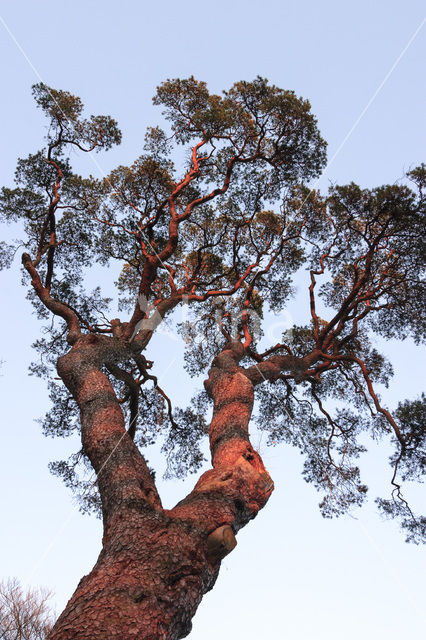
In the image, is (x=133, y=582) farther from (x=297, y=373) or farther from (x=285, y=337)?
(x=285, y=337)

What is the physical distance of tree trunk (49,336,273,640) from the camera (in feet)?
10.7

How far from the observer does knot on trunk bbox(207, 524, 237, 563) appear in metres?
4.12

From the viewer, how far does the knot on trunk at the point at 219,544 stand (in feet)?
13.5

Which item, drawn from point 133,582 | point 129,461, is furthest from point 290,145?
point 133,582

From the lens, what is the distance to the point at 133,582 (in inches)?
137

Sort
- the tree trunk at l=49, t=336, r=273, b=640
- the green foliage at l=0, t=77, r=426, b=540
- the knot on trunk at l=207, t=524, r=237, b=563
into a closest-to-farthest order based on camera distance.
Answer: the tree trunk at l=49, t=336, r=273, b=640 < the knot on trunk at l=207, t=524, r=237, b=563 < the green foliage at l=0, t=77, r=426, b=540

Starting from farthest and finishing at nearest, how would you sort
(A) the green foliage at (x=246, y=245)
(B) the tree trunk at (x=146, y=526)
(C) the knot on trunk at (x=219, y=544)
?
(A) the green foliage at (x=246, y=245) < (C) the knot on trunk at (x=219, y=544) < (B) the tree trunk at (x=146, y=526)

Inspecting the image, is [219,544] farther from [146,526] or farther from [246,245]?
[246,245]

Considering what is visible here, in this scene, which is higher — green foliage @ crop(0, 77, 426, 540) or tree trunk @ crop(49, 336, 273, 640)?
green foliage @ crop(0, 77, 426, 540)

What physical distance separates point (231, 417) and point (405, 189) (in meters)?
6.53

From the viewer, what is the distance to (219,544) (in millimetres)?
4113

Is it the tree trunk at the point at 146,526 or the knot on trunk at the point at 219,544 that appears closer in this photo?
the tree trunk at the point at 146,526

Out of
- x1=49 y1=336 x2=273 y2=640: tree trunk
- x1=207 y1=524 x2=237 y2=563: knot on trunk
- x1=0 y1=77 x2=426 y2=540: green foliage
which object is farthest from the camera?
x1=0 y1=77 x2=426 y2=540: green foliage

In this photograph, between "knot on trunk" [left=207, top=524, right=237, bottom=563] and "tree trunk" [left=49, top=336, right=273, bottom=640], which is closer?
"tree trunk" [left=49, top=336, right=273, bottom=640]
